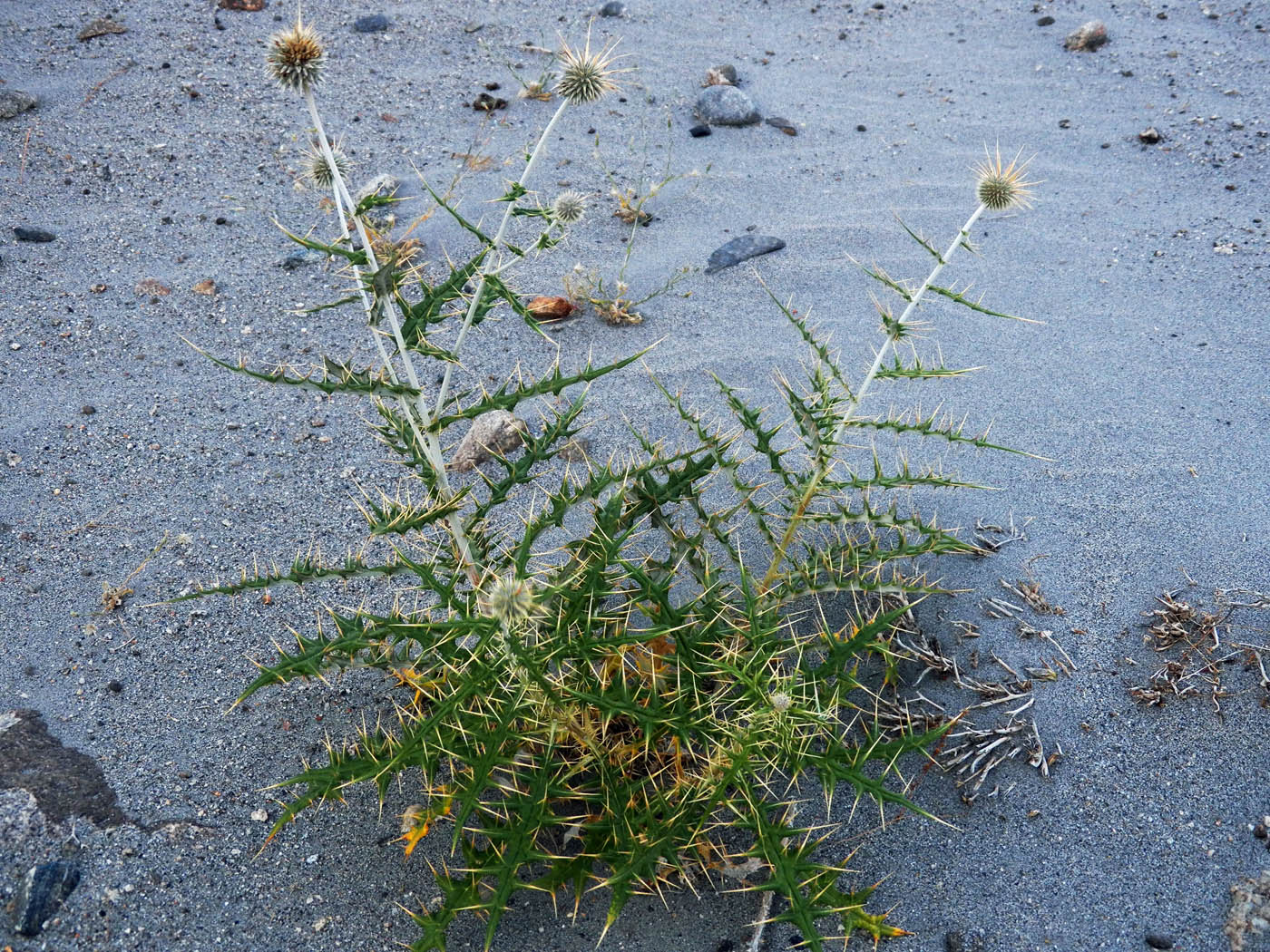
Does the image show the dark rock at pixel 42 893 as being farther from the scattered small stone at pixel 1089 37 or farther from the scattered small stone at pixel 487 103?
the scattered small stone at pixel 1089 37

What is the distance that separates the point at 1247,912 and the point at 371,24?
5.62m

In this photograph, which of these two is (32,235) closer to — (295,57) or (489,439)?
(489,439)

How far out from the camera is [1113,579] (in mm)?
2604

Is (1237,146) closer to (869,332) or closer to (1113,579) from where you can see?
(869,332)

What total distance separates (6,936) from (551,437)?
4.81 ft

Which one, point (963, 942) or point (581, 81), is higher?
point (581, 81)

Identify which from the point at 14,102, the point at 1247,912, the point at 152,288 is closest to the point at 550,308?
the point at 152,288

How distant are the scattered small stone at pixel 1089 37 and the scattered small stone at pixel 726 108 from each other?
6.39 feet

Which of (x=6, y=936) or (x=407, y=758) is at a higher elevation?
(x=407, y=758)

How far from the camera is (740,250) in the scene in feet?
13.2

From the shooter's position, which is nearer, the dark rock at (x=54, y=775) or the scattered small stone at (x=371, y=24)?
the dark rock at (x=54, y=775)

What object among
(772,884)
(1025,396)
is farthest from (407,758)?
(1025,396)

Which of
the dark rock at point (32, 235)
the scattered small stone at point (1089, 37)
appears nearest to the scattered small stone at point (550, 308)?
the dark rock at point (32, 235)

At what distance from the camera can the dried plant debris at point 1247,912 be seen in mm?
1930
